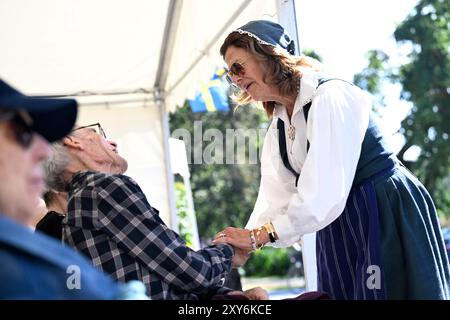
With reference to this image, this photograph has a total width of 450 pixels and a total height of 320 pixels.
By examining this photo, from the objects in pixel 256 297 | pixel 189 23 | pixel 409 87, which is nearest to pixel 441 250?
pixel 256 297

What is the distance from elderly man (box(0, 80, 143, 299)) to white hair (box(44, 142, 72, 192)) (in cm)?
118

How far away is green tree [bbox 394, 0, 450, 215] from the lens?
2152 cm

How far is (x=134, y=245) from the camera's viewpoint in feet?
6.39

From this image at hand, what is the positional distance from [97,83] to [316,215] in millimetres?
4730

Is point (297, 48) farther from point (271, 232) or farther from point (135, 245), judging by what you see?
point (135, 245)

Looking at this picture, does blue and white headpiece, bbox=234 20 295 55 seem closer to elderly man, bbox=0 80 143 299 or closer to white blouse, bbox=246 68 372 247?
white blouse, bbox=246 68 372 247

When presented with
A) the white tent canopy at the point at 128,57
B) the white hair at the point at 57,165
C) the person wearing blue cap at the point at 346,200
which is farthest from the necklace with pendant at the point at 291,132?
the white tent canopy at the point at 128,57

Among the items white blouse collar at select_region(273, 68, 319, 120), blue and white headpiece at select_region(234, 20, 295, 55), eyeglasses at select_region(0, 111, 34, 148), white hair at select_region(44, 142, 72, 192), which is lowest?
eyeglasses at select_region(0, 111, 34, 148)

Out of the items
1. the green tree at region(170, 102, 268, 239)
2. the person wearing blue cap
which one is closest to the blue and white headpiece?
the person wearing blue cap

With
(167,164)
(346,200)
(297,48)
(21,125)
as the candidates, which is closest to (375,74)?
(167,164)

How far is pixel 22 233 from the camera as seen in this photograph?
3.48 feet

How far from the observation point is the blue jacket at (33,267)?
103 centimetres

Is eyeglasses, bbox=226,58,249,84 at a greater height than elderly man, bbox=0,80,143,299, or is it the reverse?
eyeglasses, bbox=226,58,249,84

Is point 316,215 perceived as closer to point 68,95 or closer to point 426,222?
point 426,222
